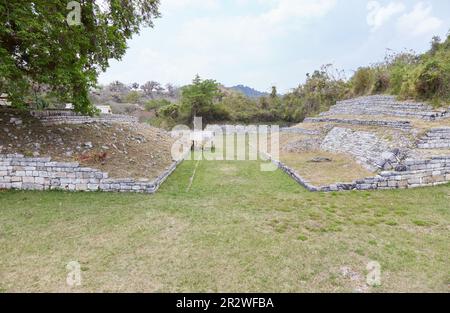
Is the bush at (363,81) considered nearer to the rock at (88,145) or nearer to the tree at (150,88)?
the rock at (88,145)

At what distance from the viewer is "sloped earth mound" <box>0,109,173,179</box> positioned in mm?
7867

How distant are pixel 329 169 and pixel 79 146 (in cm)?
875

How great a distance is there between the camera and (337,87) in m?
26.8

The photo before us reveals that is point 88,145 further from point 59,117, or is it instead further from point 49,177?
point 59,117

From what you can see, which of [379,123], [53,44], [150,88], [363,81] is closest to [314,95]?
[363,81]

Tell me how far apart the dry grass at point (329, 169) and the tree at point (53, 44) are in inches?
293

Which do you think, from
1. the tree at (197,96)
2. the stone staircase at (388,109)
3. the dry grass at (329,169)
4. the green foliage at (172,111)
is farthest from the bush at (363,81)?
the green foliage at (172,111)

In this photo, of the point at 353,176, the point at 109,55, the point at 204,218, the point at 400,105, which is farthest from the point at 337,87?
the point at 204,218

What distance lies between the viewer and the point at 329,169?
371 inches

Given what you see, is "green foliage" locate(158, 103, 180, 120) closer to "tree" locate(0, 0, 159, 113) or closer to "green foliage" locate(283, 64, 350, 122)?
"green foliage" locate(283, 64, 350, 122)

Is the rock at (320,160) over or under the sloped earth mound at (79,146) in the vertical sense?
under

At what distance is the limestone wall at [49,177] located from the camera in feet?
23.6
